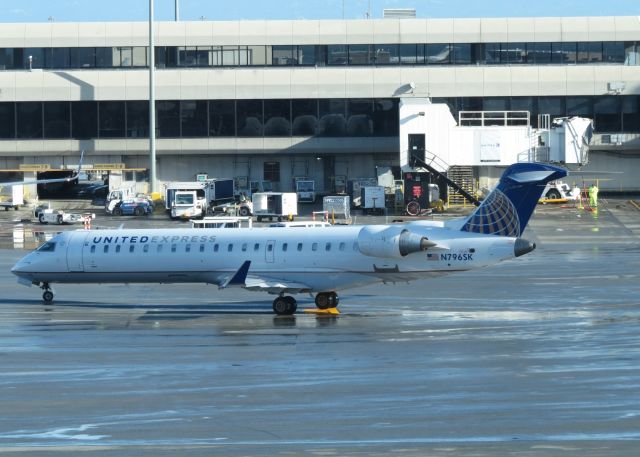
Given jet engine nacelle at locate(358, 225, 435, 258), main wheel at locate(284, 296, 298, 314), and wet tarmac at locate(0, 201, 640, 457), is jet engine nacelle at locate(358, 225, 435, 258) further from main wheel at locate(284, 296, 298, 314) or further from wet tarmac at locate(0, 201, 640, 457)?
main wheel at locate(284, 296, 298, 314)

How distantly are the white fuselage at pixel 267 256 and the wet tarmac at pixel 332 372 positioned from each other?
1.19 meters

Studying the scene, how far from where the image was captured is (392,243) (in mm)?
36531

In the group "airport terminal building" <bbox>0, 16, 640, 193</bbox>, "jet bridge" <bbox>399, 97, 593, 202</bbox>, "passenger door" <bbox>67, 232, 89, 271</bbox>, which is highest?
"airport terminal building" <bbox>0, 16, 640, 193</bbox>

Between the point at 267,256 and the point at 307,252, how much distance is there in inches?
55.2

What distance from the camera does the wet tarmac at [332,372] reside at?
2094 centimetres

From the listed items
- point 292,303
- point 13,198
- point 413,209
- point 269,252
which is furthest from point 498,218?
point 13,198

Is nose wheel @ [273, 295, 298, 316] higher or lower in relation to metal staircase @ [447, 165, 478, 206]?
lower

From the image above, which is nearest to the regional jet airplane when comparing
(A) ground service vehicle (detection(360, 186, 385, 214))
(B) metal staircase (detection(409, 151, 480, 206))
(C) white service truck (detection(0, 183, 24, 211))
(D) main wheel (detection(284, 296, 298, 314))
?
(D) main wheel (detection(284, 296, 298, 314))

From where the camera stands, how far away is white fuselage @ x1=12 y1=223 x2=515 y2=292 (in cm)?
3650

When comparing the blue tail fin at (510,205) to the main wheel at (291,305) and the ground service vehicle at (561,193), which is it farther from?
the ground service vehicle at (561,193)

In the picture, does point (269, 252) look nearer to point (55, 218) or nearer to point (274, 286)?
point (274, 286)

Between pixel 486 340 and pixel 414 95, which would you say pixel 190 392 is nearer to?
pixel 486 340

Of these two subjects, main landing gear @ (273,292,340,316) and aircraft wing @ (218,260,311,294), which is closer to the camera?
aircraft wing @ (218,260,311,294)

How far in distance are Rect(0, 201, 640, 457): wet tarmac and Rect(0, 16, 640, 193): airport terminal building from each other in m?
40.7
